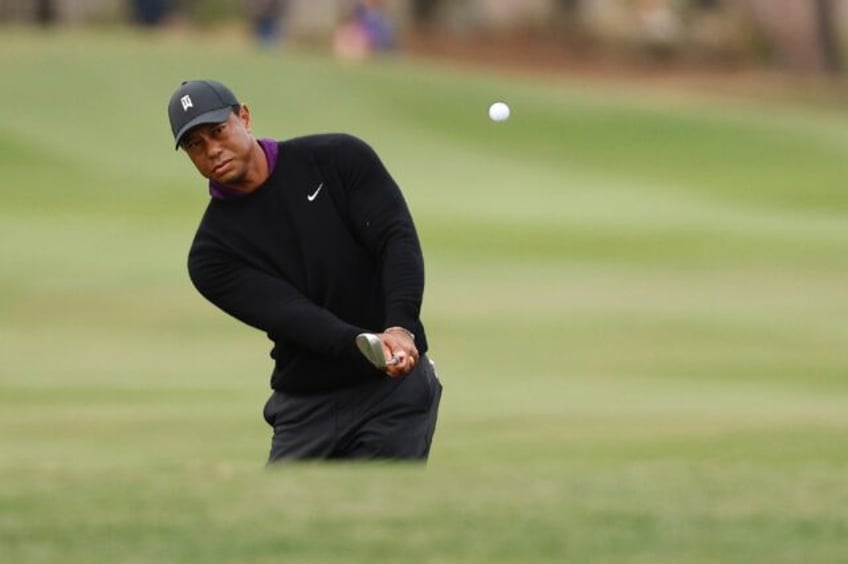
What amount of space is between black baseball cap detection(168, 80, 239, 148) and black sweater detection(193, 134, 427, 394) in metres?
0.31

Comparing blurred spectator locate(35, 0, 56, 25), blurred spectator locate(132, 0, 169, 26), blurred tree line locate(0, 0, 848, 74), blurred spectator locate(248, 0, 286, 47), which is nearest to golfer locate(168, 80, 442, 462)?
blurred spectator locate(248, 0, 286, 47)

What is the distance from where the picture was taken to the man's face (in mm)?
8133

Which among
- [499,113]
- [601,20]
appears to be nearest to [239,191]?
[499,113]

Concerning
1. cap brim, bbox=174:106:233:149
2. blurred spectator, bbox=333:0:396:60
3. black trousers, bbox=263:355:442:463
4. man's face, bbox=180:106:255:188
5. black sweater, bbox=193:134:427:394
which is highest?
blurred spectator, bbox=333:0:396:60

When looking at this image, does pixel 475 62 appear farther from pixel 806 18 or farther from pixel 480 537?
pixel 480 537

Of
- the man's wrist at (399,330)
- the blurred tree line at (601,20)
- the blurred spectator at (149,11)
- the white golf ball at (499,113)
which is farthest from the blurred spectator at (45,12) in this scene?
the man's wrist at (399,330)

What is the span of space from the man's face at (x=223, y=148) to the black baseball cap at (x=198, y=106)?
0.02 meters

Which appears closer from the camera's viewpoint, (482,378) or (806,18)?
(482,378)

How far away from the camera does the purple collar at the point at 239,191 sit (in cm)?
826

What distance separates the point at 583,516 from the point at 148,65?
98.3 ft

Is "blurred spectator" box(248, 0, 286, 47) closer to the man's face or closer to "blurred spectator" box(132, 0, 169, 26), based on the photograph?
"blurred spectator" box(132, 0, 169, 26)

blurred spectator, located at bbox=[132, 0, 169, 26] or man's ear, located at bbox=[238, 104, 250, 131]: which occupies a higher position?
Answer: blurred spectator, located at bbox=[132, 0, 169, 26]

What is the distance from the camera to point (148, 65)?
36.0 metres

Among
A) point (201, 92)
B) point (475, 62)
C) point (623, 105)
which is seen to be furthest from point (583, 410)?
point (475, 62)
